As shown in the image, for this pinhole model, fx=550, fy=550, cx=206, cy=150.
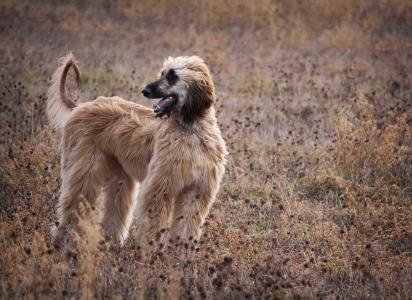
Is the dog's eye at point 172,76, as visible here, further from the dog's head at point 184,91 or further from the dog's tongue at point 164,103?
the dog's tongue at point 164,103

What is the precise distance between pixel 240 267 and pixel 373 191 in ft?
6.44

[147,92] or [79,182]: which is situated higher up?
[147,92]

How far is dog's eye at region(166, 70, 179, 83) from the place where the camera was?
3.77 metres

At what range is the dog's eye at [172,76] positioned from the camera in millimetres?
3768

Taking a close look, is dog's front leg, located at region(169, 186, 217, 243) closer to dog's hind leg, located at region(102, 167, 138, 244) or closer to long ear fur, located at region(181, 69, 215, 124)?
long ear fur, located at region(181, 69, 215, 124)

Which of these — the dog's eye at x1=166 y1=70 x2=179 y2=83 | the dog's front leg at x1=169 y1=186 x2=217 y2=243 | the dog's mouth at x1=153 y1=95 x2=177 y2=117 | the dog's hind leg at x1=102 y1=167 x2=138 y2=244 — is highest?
the dog's eye at x1=166 y1=70 x2=179 y2=83

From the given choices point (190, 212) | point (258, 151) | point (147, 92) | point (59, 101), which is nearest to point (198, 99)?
point (147, 92)

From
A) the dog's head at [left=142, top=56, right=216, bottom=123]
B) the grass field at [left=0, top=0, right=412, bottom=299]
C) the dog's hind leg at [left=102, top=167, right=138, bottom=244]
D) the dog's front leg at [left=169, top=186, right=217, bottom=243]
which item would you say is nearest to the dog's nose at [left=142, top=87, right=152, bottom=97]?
the dog's head at [left=142, top=56, right=216, bottom=123]

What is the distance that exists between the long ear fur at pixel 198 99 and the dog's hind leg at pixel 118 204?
2.88 ft

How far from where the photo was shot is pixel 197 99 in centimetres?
Answer: 372

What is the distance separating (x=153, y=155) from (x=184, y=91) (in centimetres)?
49

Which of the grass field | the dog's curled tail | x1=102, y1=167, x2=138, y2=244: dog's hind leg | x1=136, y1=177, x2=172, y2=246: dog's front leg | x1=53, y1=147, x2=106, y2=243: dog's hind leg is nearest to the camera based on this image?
Answer: the grass field

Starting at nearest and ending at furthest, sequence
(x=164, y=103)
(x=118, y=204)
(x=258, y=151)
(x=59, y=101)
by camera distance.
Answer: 1. (x=164, y=103)
2. (x=118, y=204)
3. (x=59, y=101)
4. (x=258, y=151)

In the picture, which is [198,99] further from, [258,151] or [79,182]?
[258,151]
